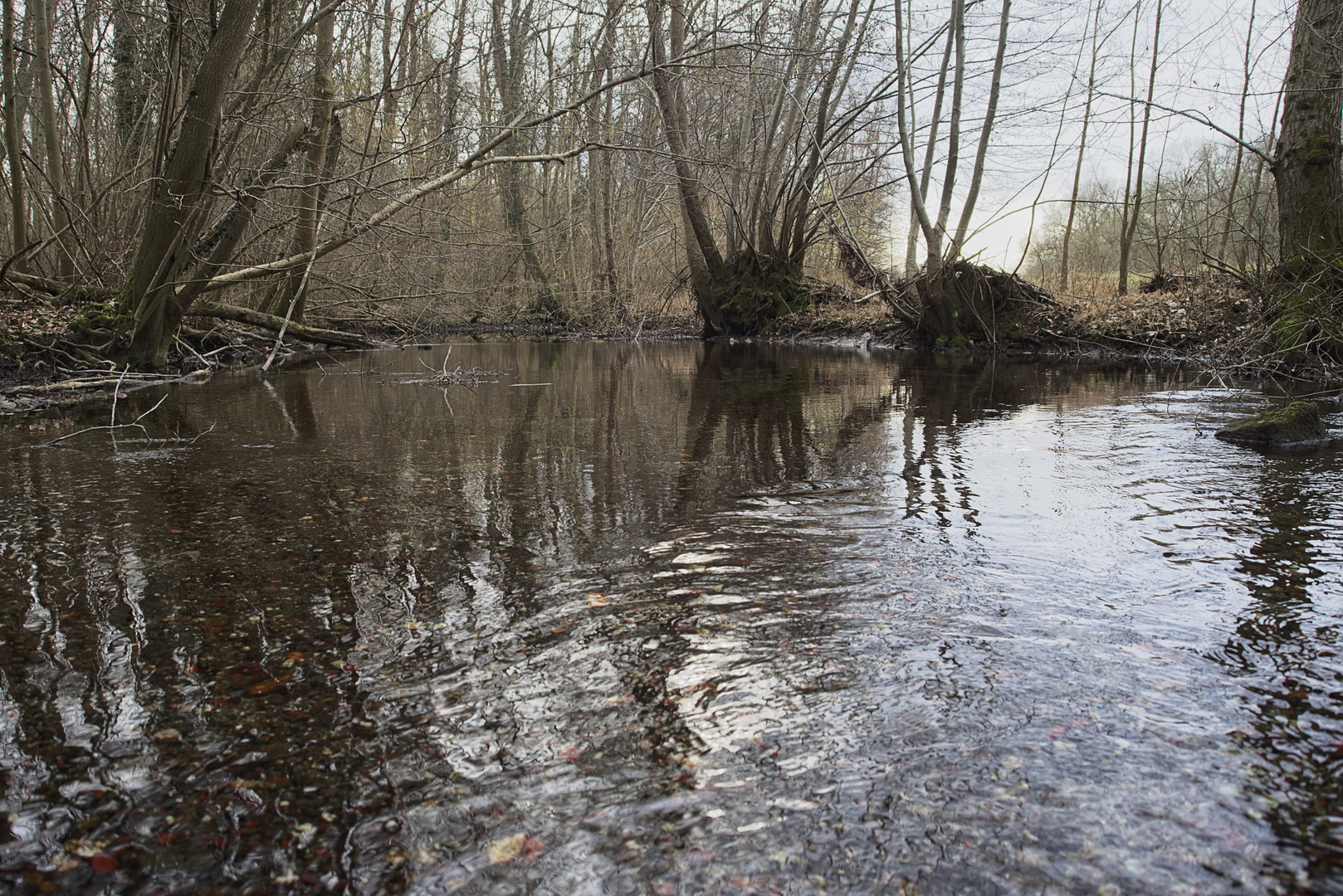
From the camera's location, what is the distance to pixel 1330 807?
1.96m

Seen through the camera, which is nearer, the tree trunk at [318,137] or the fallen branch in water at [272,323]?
the tree trunk at [318,137]

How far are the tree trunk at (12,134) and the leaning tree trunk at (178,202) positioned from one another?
5.38 ft

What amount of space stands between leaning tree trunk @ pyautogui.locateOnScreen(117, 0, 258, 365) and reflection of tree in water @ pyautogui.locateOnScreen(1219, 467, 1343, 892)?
369 inches

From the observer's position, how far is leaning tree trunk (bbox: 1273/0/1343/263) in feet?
31.3

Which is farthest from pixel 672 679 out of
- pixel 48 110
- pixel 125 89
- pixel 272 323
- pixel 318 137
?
pixel 125 89

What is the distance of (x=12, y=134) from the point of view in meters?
10.8

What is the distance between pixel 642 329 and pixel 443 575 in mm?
22311

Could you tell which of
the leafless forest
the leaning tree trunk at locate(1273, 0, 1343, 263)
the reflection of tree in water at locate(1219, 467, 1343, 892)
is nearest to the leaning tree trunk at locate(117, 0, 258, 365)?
the leafless forest

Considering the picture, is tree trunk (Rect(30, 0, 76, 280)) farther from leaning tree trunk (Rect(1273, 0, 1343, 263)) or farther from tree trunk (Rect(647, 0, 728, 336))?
leaning tree trunk (Rect(1273, 0, 1343, 263))

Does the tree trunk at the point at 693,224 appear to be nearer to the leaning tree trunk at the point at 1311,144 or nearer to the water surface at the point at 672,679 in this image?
the leaning tree trunk at the point at 1311,144

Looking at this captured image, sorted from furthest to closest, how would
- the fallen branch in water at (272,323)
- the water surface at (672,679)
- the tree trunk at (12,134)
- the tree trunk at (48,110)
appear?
the fallen branch in water at (272,323)
the tree trunk at (48,110)
the tree trunk at (12,134)
the water surface at (672,679)

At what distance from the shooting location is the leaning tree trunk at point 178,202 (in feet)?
28.2

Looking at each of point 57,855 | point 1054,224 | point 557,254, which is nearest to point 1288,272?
point 57,855

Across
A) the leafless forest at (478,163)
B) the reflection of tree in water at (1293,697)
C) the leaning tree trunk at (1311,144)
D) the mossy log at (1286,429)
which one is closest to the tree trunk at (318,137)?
the leafless forest at (478,163)
